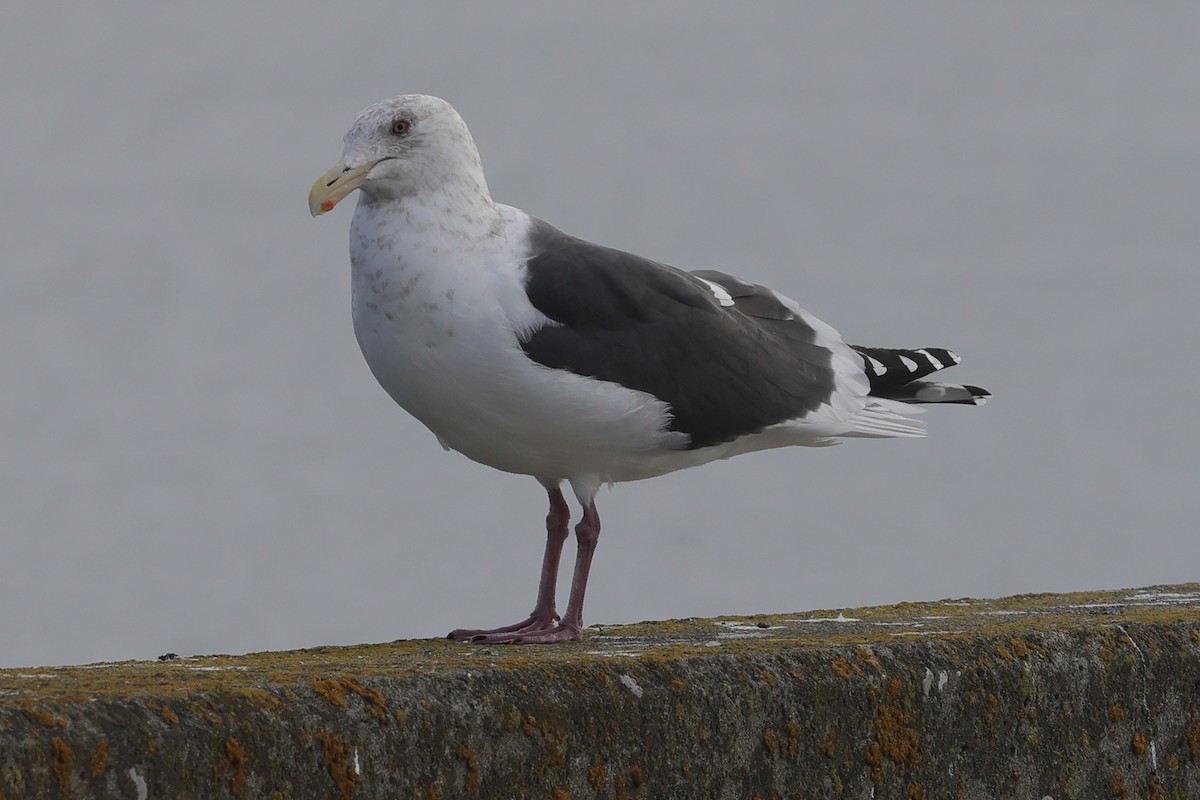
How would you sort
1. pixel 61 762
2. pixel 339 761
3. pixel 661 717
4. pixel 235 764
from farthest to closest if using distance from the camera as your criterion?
pixel 661 717 < pixel 339 761 < pixel 235 764 < pixel 61 762

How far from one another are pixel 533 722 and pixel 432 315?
199cm

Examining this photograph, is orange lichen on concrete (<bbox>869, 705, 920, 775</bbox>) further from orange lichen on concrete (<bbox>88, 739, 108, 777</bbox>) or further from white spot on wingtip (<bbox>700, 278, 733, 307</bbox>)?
white spot on wingtip (<bbox>700, 278, 733, 307</bbox>)

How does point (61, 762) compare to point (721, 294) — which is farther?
point (721, 294)

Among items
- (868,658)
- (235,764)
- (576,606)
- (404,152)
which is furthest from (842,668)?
(404,152)

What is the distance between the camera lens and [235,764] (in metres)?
3.15

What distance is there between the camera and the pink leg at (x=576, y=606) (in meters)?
5.25

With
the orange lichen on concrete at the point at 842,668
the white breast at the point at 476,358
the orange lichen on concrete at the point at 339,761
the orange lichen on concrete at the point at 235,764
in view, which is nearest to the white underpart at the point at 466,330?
the white breast at the point at 476,358

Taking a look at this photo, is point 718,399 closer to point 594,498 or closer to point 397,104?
point 594,498

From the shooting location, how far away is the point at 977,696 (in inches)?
173

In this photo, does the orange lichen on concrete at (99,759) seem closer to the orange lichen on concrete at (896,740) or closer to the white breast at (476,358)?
the orange lichen on concrete at (896,740)

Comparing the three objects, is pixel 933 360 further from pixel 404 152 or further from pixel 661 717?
pixel 661 717

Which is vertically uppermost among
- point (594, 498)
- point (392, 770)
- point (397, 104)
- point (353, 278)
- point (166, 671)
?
point (397, 104)

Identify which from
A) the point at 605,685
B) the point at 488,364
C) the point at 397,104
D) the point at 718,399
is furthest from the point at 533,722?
the point at 397,104

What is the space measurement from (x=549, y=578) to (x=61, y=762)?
3137 millimetres
